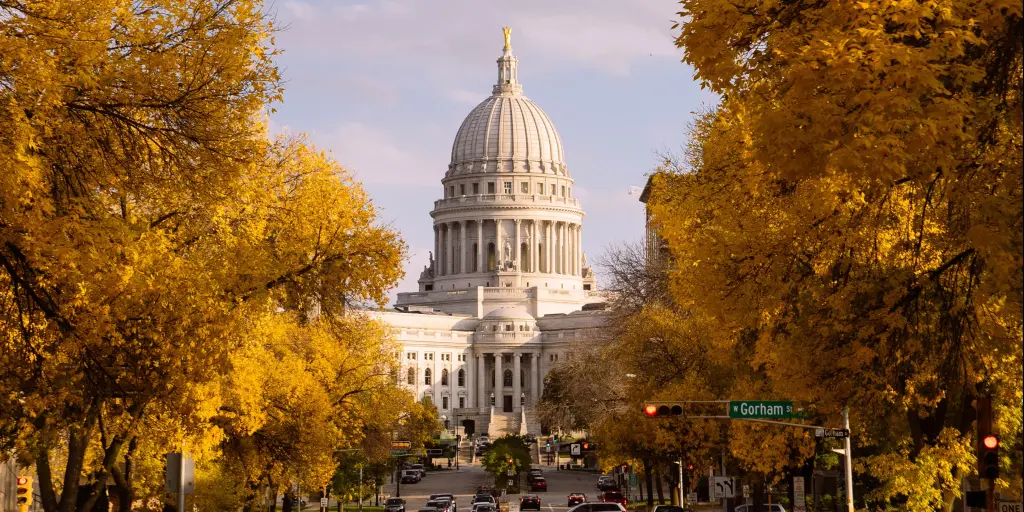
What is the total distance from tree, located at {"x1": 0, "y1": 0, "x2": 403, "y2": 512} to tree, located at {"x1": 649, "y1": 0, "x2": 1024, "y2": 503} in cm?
663

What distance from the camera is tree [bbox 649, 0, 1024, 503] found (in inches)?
592

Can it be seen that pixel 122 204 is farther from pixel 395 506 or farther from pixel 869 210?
pixel 395 506

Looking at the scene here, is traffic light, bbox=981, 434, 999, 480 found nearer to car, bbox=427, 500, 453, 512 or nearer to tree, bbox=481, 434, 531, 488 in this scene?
car, bbox=427, 500, 453, 512

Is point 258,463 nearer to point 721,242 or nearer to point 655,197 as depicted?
point 655,197

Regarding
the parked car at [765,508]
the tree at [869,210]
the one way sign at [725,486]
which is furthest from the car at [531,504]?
the tree at [869,210]

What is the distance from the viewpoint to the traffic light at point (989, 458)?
2288 cm

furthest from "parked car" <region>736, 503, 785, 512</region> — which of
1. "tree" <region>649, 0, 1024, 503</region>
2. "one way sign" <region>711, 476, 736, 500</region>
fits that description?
"tree" <region>649, 0, 1024, 503</region>

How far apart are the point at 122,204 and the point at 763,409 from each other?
51.5ft

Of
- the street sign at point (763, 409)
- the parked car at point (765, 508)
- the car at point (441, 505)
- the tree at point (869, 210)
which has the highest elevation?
the tree at point (869, 210)

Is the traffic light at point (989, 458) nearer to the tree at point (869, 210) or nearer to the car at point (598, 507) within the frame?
the tree at point (869, 210)

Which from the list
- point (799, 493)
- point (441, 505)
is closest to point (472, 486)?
point (441, 505)

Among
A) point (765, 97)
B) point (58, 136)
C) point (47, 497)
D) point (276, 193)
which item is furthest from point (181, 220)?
point (765, 97)

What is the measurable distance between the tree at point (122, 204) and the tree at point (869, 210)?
6.63 m

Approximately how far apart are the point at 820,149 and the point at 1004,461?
20.2 m
